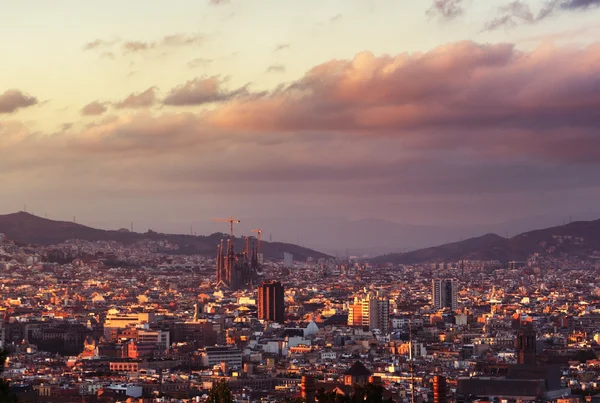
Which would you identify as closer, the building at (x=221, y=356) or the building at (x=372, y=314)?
the building at (x=221, y=356)

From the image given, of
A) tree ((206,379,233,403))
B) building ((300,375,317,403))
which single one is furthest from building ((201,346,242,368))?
tree ((206,379,233,403))

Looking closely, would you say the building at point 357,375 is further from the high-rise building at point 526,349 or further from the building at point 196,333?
the building at point 196,333

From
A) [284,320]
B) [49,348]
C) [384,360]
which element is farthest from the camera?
[284,320]

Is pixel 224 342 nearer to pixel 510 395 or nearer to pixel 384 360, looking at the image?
pixel 384 360

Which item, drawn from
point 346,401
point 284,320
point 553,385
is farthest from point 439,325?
point 346,401

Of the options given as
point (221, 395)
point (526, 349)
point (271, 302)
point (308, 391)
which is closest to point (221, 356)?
point (526, 349)

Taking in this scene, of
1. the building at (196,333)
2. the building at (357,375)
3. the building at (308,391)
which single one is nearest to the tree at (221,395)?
the building at (308,391)

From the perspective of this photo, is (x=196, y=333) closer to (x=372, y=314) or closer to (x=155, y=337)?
(x=155, y=337)
